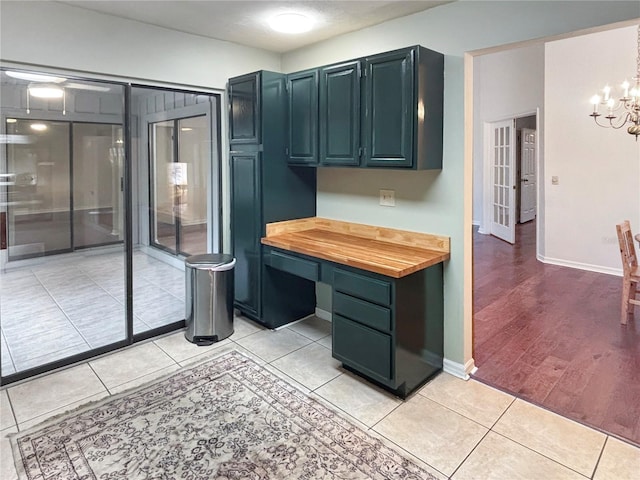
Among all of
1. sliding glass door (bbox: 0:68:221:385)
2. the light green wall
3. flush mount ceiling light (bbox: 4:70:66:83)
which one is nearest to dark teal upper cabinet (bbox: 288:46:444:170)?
the light green wall

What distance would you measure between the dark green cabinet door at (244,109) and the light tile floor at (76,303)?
4.53 ft

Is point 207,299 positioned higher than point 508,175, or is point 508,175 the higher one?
point 508,175

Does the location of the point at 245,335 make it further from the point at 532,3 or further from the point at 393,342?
the point at 532,3

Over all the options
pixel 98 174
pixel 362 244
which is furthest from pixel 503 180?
pixel 98 174

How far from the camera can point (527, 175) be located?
29.3 ft

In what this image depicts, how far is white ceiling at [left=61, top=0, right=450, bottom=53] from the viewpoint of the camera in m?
2.73

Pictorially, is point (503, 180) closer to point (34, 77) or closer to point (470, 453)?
point (470, 453)

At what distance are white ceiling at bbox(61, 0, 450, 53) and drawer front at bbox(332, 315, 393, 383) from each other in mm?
2094

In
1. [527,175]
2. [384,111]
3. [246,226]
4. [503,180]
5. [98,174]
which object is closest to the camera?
[384,111]

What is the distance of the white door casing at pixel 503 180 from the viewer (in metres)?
7.56

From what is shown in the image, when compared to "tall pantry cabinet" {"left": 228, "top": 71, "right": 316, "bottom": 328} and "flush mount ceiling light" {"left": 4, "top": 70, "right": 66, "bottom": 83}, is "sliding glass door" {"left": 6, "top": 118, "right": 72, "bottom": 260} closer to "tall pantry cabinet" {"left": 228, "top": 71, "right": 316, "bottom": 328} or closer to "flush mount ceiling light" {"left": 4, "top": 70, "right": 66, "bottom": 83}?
"flush mount ceiling light" {"left": 4, "top": 70, "right": 66, "bottom": 83}

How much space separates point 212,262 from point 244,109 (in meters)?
1.32

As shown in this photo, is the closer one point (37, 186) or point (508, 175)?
point (37, 186)

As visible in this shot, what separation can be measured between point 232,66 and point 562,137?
15.0 ft
